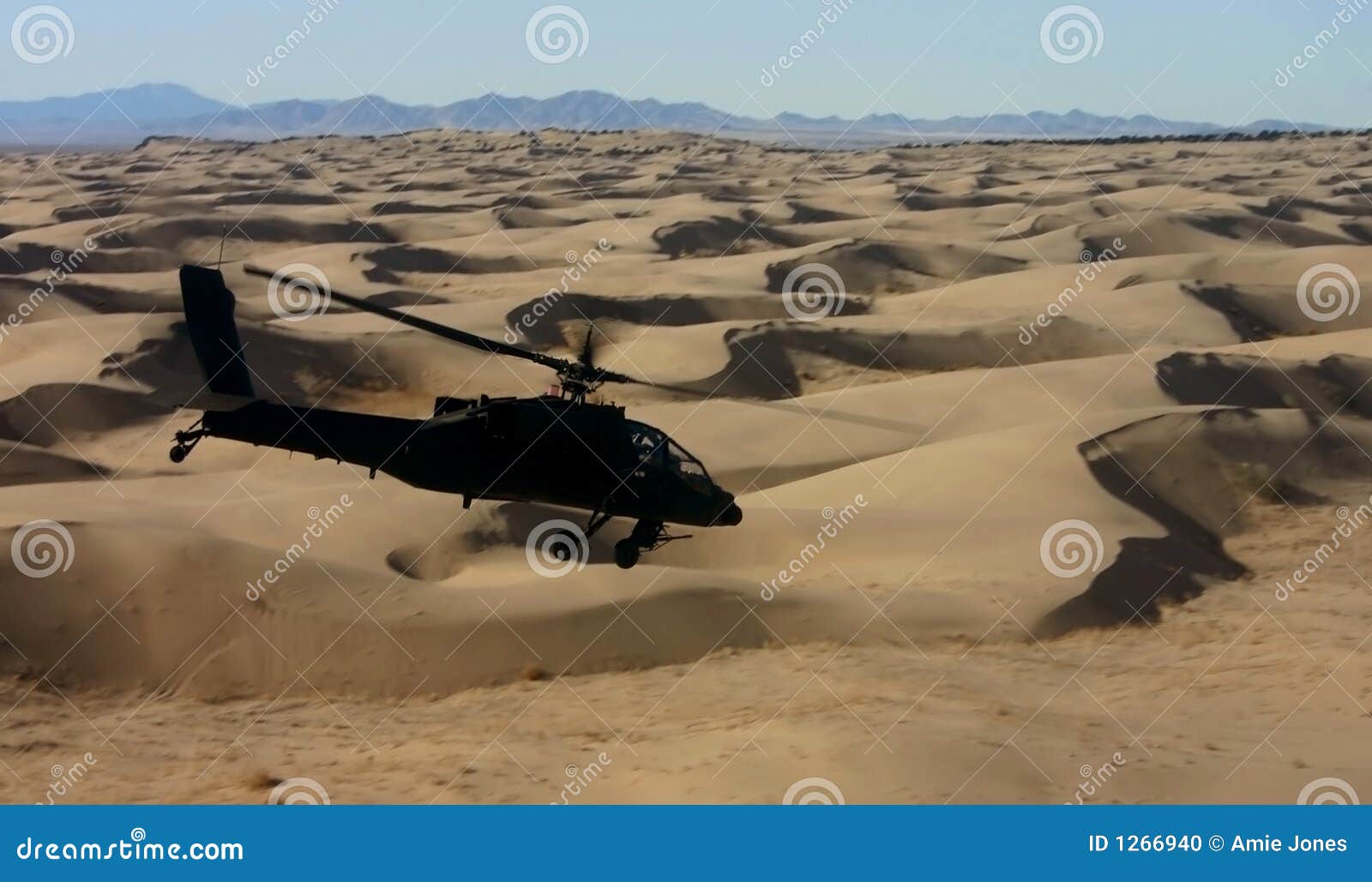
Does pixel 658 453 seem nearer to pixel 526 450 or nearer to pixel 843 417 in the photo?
pixel 526 450

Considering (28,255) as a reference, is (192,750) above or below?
below

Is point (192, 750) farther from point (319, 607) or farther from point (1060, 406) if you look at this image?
point (1060, 406)

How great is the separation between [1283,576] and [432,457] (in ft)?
43.2

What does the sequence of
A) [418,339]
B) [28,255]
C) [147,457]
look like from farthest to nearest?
[28,255]
[418,339]
[147,457]

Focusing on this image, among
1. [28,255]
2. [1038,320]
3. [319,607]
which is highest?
[28,255]

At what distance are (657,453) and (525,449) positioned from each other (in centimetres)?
162

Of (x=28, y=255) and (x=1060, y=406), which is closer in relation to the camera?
(x=1060, y=406)

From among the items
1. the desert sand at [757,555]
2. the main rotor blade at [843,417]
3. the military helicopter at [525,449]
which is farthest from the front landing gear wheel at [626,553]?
the main rotor blade at [843,417]

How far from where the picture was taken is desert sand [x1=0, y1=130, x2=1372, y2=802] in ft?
40.8

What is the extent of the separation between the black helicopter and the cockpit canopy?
13 millimetres

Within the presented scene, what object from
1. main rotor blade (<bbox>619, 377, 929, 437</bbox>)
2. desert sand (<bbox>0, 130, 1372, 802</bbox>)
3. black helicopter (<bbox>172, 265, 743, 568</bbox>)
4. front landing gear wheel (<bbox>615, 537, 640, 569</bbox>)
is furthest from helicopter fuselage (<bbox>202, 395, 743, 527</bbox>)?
main rotor blade (<bbox>619, 377, 929, 437</bbox>)

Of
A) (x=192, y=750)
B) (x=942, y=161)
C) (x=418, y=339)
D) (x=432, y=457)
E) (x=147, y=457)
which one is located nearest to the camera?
(x=192, y=750)

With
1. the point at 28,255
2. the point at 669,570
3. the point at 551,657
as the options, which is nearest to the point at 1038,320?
the point at 669,570

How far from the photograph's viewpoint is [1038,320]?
3444cm
